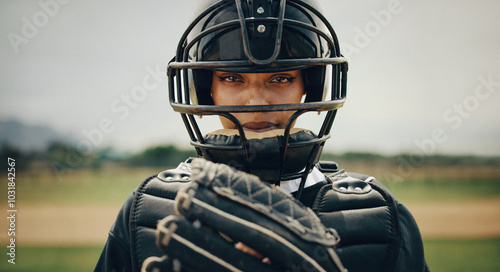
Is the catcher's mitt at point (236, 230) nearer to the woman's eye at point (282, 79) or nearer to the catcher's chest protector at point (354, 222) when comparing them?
the catcher's chest protector at point (354, 222)

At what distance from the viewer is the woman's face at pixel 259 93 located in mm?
1626

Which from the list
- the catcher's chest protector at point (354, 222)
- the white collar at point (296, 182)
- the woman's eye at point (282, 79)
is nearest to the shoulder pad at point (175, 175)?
the catcher's chest protector at point (354, 222)

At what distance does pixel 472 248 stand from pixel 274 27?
A: 374 inches

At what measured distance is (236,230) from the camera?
3.62 ft

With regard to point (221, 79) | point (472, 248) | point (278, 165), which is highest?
point (221, 79)

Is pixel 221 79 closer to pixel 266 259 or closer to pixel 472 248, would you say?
pixel 266 259

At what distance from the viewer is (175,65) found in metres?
1.68

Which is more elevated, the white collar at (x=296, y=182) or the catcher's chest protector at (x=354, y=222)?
the white collar at (x=296, y=182)

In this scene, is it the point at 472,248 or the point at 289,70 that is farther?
the point at 472,248

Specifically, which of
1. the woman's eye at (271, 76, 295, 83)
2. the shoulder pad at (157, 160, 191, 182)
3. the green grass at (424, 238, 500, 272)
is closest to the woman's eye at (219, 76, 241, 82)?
the woman's eye at (271, 76, 295, 83)

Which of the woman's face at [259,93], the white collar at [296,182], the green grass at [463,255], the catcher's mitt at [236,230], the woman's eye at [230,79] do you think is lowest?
the green grass at [463,255]

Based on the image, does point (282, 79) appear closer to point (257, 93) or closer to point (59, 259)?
point (257, 93)

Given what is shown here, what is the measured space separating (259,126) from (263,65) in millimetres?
294

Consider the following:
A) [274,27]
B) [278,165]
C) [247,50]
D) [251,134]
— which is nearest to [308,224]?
[278,165]
